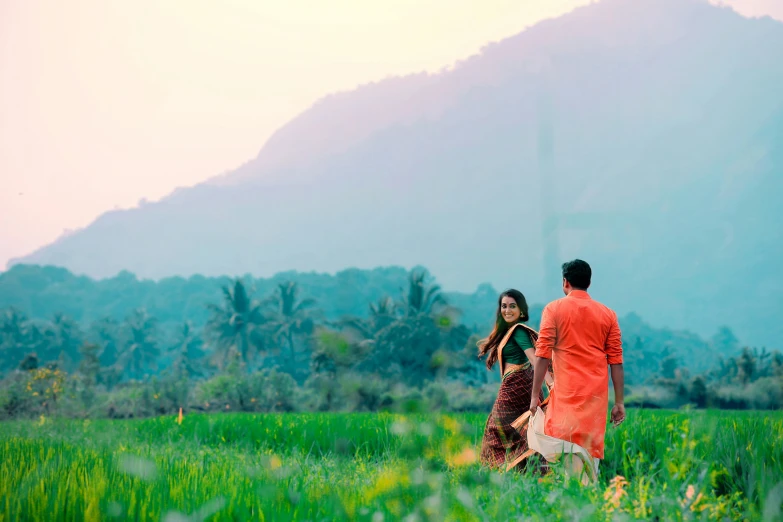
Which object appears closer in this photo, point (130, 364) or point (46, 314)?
point (130, 364)

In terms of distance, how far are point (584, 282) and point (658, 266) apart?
189663mm

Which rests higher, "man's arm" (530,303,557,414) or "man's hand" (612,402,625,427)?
"man's arm" (530,303,557,414)

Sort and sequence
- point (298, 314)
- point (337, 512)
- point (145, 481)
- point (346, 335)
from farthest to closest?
point (298, 314) → point (346, 335) → point (145, 481) → point (337, 512)

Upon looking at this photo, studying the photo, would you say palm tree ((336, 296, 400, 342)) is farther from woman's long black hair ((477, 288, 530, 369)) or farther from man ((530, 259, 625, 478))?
A: man ((530, 259, 625, 478))

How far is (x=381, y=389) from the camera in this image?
24.1 meters

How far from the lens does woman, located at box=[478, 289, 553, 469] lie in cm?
588

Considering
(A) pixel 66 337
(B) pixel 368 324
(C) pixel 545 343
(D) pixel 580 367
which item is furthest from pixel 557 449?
(A) pixel 66 337

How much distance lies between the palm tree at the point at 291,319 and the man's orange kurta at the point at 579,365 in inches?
1886

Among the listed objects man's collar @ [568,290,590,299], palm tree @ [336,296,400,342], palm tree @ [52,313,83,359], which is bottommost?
palm tree @ [52,313,83,359]

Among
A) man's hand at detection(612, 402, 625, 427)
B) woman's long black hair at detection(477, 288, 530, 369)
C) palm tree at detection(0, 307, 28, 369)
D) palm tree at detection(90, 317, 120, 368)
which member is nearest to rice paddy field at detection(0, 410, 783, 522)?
man's hand at detection(612, 402, 625, 427)

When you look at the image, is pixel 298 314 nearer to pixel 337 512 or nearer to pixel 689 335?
pixel 337 512

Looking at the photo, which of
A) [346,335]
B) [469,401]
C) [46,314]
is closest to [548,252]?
[46,314]

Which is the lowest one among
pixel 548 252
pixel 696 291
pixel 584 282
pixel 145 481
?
pixel 696 291

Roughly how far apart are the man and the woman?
0.92 meters
